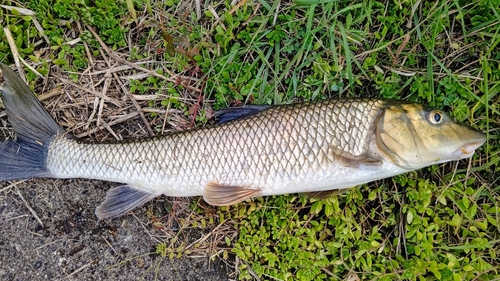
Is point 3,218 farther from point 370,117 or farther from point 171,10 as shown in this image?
point 370,117

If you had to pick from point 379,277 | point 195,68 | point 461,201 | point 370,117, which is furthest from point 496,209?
point 195,68

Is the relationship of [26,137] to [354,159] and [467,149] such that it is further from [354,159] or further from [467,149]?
[467,149]

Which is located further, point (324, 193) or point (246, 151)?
point (324, 193)

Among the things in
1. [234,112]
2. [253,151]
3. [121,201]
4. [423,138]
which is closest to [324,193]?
[253,151]

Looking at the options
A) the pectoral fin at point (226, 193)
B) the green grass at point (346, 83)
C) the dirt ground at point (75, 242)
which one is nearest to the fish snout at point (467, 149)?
the green grass at point (346, 83)

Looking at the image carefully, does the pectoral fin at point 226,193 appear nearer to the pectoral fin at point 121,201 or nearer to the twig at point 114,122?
the pectoral fin at point 121,201

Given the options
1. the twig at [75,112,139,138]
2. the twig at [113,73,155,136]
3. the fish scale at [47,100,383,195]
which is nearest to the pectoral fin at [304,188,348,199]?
the fish scale at [47,100,383,195]
